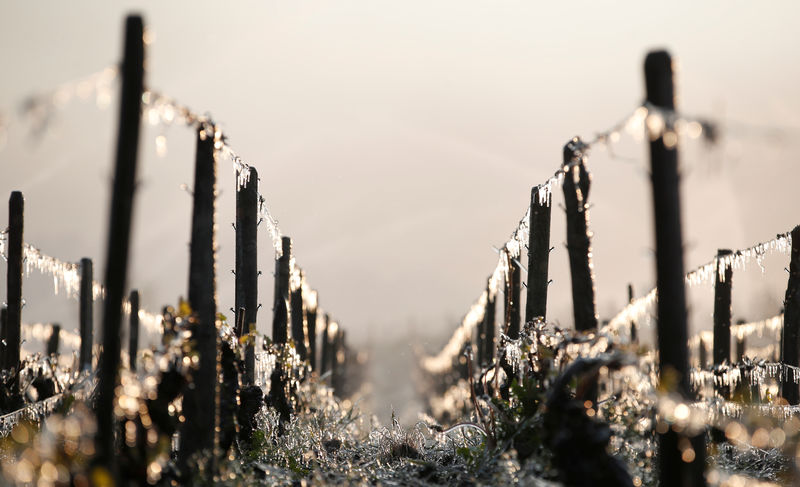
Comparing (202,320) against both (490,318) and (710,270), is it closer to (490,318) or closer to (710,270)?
(710,270)

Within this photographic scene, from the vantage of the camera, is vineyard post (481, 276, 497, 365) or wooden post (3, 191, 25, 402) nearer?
wooden post (3, 191, 25, 402)

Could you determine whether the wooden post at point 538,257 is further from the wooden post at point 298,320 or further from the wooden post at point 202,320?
the wooden post at point 298,320

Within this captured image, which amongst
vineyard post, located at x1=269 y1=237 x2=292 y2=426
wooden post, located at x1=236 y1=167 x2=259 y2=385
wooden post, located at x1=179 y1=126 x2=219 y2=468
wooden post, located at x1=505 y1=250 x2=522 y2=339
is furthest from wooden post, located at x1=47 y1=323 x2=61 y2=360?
wooden post, located at x1=179 y1=126 x2=219 y2=468

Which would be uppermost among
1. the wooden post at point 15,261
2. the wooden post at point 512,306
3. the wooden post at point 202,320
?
the wooden post at point 15,261

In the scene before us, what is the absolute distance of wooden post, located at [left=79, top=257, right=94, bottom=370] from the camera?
1725 centimetres

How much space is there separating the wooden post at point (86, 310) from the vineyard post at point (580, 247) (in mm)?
12982

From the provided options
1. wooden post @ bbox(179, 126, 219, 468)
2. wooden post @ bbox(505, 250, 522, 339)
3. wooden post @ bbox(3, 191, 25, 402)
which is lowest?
wooden post @ bbox(179, 126, 219, 468)

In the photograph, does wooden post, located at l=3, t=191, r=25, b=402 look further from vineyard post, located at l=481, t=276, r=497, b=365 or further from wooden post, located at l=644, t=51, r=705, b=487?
wooden post, located at l=644, t=51, r=705, b=487

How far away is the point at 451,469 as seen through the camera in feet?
25.7

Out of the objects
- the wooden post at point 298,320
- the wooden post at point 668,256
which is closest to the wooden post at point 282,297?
the wooden post at point 298,320

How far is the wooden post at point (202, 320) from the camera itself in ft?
20.8

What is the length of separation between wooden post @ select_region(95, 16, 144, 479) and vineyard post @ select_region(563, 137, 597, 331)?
410cm

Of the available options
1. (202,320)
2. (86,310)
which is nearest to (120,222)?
(202,320)

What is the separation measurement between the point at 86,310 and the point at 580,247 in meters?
13.2
